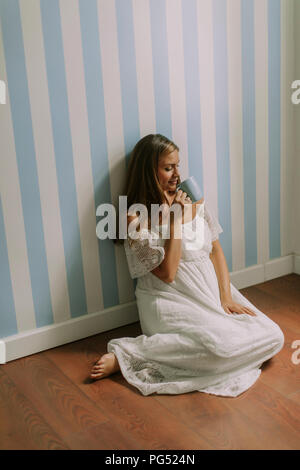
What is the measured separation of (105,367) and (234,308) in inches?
24.4

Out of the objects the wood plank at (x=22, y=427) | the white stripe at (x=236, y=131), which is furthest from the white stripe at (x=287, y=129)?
the wood plank at (x=22, y=427)

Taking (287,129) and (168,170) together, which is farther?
(287,129)

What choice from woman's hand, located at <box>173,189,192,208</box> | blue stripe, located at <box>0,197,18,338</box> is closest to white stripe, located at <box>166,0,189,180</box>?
woman's hand, located at <box>173,189,192,208</box>

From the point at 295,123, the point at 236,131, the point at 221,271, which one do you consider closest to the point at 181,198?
the point at 221,271

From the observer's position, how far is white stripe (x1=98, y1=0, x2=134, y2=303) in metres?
2.17

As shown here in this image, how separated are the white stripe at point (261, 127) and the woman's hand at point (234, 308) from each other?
2.03ft

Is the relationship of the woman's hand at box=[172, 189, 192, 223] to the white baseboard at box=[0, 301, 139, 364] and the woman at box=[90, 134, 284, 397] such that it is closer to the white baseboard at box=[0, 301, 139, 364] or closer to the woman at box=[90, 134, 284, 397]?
the woman at box=[90, 134, 284, 397]

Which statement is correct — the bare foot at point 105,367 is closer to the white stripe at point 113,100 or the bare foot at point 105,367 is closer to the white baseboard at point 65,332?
the white baseboard at point 65,332

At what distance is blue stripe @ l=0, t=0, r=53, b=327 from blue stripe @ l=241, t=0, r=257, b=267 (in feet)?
3.58

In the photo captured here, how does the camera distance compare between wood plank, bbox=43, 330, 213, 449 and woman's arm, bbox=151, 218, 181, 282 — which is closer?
wood plank, bbox=43, 330, 213, 449

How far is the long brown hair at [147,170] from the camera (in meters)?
2.22

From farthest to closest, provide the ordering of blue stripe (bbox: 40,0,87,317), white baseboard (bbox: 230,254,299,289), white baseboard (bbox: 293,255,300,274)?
white baseboard (bbox: 293,255,300,274) → white baseboard (bbox: 230,254,299,289) → blue stripe (bbox: 40,0,87,317)

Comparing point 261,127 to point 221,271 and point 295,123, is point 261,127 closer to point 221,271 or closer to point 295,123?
point 295,123

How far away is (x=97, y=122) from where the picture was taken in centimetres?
223
